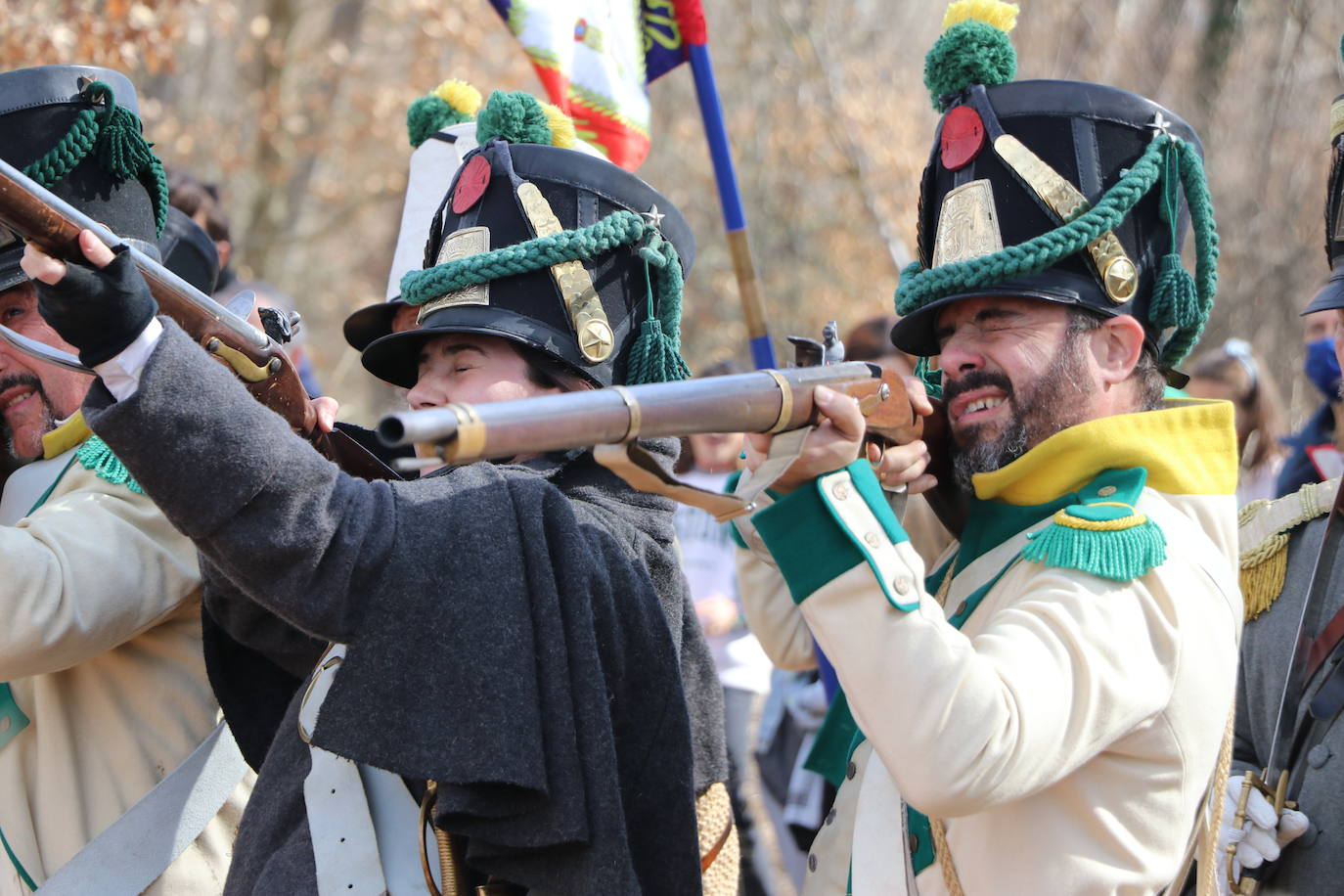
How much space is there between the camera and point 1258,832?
333 cm

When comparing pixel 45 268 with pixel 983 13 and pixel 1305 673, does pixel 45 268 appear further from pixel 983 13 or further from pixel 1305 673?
pixel 1305 673

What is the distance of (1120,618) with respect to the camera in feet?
8.68

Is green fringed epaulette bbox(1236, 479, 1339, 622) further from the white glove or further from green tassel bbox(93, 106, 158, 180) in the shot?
green tassel bbox(93, 106, 158, 180)

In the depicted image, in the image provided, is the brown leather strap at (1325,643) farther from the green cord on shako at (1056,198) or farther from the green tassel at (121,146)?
the green tassel at (121,146)

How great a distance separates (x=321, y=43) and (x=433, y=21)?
7.82ft

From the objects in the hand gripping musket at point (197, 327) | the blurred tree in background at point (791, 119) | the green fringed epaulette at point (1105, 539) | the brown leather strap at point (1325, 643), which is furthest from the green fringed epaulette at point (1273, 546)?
the blurred tree in background at point (791, 119)

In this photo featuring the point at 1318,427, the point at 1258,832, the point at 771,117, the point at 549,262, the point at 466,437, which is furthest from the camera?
the point at 771,117

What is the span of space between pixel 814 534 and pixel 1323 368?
16.1ft

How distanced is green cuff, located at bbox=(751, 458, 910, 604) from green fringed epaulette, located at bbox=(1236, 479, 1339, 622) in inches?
58.8

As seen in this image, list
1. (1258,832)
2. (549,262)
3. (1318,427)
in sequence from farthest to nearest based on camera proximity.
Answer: (1318,427) → (1258,832) → (549,262)

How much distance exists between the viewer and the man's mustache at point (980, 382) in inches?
125

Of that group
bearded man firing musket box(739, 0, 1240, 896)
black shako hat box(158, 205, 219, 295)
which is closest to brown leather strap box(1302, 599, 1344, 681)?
bearded man firing musket box(739, 0, 1240, 896)

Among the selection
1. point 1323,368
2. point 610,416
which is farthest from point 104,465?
point 1323,368

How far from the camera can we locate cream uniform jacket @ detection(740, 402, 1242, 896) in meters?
2.47
